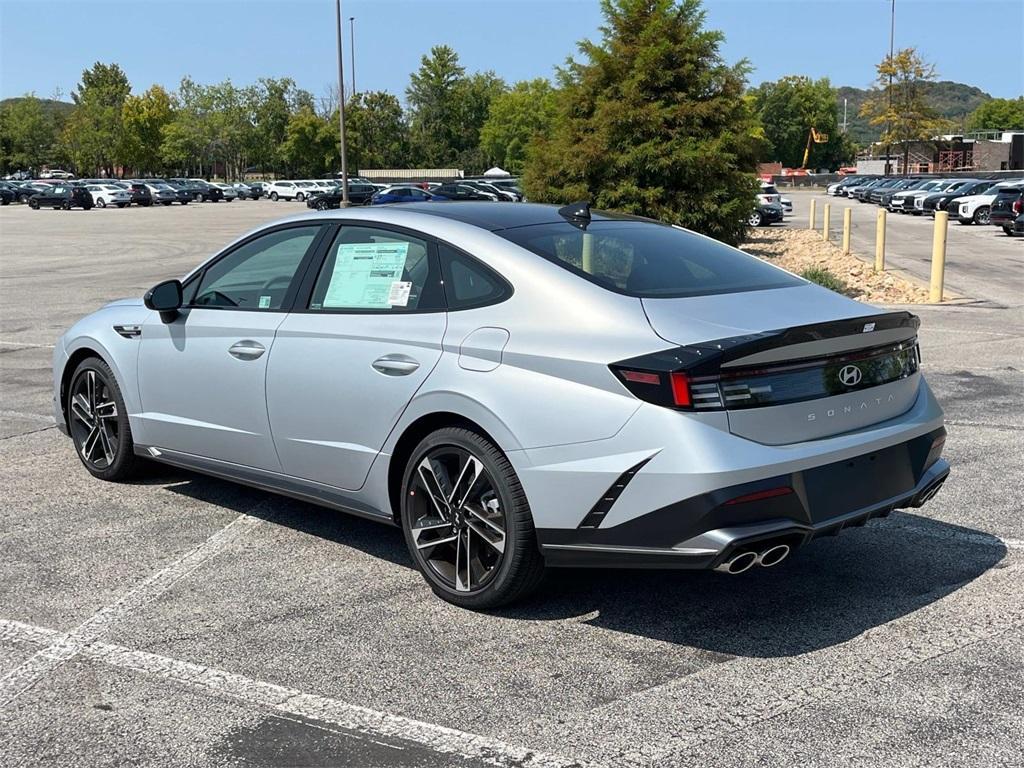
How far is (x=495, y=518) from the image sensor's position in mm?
Result: 4219

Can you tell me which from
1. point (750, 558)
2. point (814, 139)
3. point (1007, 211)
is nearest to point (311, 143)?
point (814, 139)

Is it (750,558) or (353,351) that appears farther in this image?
(353,351)

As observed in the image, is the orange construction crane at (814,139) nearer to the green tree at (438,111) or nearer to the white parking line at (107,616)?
the green tree at (438,111)

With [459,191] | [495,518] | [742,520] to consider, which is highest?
[459,191]

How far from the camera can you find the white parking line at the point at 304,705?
3.27 meters

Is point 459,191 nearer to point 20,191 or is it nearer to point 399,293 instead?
point 20,191

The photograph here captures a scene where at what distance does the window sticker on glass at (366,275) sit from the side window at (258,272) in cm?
29

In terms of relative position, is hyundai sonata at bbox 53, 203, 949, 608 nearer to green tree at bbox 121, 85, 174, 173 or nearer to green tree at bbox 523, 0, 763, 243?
green tree at bbox 523, 0, 763, 243

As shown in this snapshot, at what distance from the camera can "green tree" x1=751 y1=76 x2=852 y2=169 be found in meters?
143

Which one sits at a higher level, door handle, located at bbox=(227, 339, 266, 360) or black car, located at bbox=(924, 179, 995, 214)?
door handle, located at bbox=(227, 339, 266, 360)

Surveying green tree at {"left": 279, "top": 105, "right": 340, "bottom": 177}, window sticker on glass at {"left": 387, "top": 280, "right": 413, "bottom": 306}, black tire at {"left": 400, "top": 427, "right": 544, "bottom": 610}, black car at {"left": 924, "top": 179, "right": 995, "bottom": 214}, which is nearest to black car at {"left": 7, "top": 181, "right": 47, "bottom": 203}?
green tree at {"left": 279, "top": 105, "right": 340, "bottom": 177}

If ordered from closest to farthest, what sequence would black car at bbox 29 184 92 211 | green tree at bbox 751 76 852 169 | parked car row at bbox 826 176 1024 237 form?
parked car row at bbox 826 176 1024 237 < black car at bbox 29 184 92 211 < green tree at bbox 751 76 852 169

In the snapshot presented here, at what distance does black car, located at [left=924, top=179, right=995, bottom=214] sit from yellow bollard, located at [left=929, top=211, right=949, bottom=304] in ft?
86.9

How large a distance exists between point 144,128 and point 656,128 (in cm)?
11420
